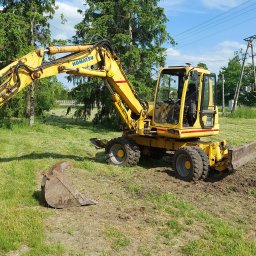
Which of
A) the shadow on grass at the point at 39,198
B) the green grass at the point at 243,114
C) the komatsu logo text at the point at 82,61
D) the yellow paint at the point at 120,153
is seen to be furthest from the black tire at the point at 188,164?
the green grass at the point at 243,114

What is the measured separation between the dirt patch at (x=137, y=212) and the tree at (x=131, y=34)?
951 cm

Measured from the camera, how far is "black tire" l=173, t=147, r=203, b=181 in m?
9.22

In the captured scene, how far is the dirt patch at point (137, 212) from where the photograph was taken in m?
5.57

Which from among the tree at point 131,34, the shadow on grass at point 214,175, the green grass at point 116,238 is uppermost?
the tree at point 131,34

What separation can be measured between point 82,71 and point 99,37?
8.94 metres

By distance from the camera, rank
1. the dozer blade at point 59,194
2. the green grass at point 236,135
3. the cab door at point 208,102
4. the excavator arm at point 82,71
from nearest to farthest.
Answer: the dozer blade at point 59,194 < the excavator arm at point 82,71 < the cab door at point 208,102 < the green grass at point 236,135

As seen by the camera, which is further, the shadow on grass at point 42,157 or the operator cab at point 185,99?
the shadow on grass at point 42,157

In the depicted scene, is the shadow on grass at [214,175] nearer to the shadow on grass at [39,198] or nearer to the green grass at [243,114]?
the shadow on grass at [39,198]

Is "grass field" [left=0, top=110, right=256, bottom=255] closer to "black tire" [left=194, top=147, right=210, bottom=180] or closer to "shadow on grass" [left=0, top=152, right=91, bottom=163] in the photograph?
"black tire" [left=194, top=147, right=210, bottom=180]

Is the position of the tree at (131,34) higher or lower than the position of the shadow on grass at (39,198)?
higher

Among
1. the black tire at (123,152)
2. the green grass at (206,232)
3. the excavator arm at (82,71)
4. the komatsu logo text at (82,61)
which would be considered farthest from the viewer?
Answer: the black tire at (123,152)

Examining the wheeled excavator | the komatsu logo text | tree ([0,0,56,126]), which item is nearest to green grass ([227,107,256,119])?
tree ([0,0,56,126])

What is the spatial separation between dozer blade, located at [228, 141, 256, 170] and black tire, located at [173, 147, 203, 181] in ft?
2.20

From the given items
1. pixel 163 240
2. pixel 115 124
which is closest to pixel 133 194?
pixel 163 240
